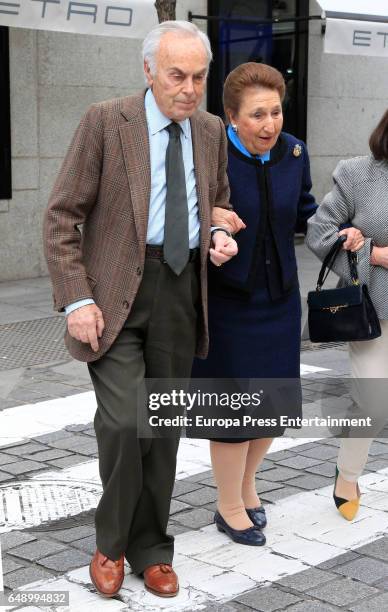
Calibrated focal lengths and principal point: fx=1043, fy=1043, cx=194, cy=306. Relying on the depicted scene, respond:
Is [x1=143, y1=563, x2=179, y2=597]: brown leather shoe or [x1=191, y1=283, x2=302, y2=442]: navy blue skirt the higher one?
[x1=191, y1=283, x2=302, y2=442]: navy blue skirt

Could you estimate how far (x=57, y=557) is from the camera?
403 cm

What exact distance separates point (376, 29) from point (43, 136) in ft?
13.2

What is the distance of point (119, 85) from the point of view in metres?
11.6

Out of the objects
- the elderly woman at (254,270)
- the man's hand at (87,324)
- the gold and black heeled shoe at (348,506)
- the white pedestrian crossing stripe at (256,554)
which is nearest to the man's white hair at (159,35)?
the elderly woman at (254,270)

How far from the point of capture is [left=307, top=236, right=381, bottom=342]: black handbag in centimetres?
419

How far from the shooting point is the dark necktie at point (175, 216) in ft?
11.6

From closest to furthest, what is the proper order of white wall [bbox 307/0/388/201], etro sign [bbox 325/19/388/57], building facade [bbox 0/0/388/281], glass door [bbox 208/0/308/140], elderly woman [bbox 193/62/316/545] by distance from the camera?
1. elderly woman [bbox 193/62/316/545]
2. building facade [bbox 0/0/388/281]
3. etro sign [bbox 325/19/388/57]
4. glass door [bbox 208/0/308/140]
5. white wall [bbox 307/0/388/201]

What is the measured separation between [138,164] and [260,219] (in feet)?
2.17

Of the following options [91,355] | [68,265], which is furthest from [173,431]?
[68,265]

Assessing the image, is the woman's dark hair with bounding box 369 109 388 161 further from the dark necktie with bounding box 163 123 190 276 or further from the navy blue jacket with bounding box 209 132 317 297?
the dark necktie with bounding box 163 123 190 276

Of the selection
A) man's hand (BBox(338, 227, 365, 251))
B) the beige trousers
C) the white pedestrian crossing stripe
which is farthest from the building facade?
man's hand (BBox(338, 227, 365, 251))

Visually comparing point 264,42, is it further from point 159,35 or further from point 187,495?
point 159,35

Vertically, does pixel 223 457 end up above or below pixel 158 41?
below

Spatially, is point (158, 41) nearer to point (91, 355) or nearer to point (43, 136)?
point (91, 355)
